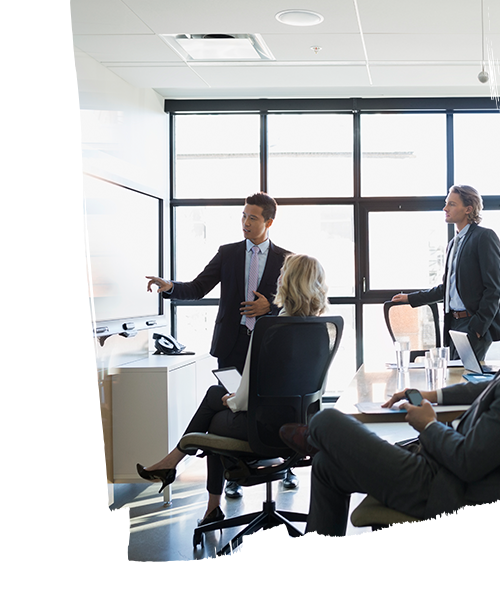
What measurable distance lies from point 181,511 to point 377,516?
70.9 inches

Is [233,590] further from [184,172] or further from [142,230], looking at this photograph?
[184,172]

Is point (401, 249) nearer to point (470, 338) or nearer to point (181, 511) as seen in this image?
point (470, 338)

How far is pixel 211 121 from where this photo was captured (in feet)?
Answer: 18.0

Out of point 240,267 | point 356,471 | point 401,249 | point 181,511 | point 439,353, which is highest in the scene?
point 401,249

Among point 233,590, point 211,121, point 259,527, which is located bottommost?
point 259,527

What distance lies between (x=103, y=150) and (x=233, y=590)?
2.92 m

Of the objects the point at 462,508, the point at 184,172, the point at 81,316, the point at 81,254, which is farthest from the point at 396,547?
the point at 184,172

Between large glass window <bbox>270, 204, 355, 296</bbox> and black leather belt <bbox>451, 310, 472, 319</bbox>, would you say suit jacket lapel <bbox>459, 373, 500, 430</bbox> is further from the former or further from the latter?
large glass window <bbox>270, 204, 355, 296</bbox>

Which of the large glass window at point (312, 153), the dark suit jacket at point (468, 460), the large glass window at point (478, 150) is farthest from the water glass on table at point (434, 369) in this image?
the large glass window at point (478, 150)

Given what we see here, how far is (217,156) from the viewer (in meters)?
5.48

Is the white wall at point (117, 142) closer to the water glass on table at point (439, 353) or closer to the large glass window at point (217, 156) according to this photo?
the large glass window at point (217, 156)

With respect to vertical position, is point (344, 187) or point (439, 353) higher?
point (344, 187)

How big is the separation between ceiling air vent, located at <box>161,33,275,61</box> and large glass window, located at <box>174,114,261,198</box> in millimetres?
1207

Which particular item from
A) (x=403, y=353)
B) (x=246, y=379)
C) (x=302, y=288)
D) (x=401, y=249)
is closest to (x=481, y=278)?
(x=403, y=353)
